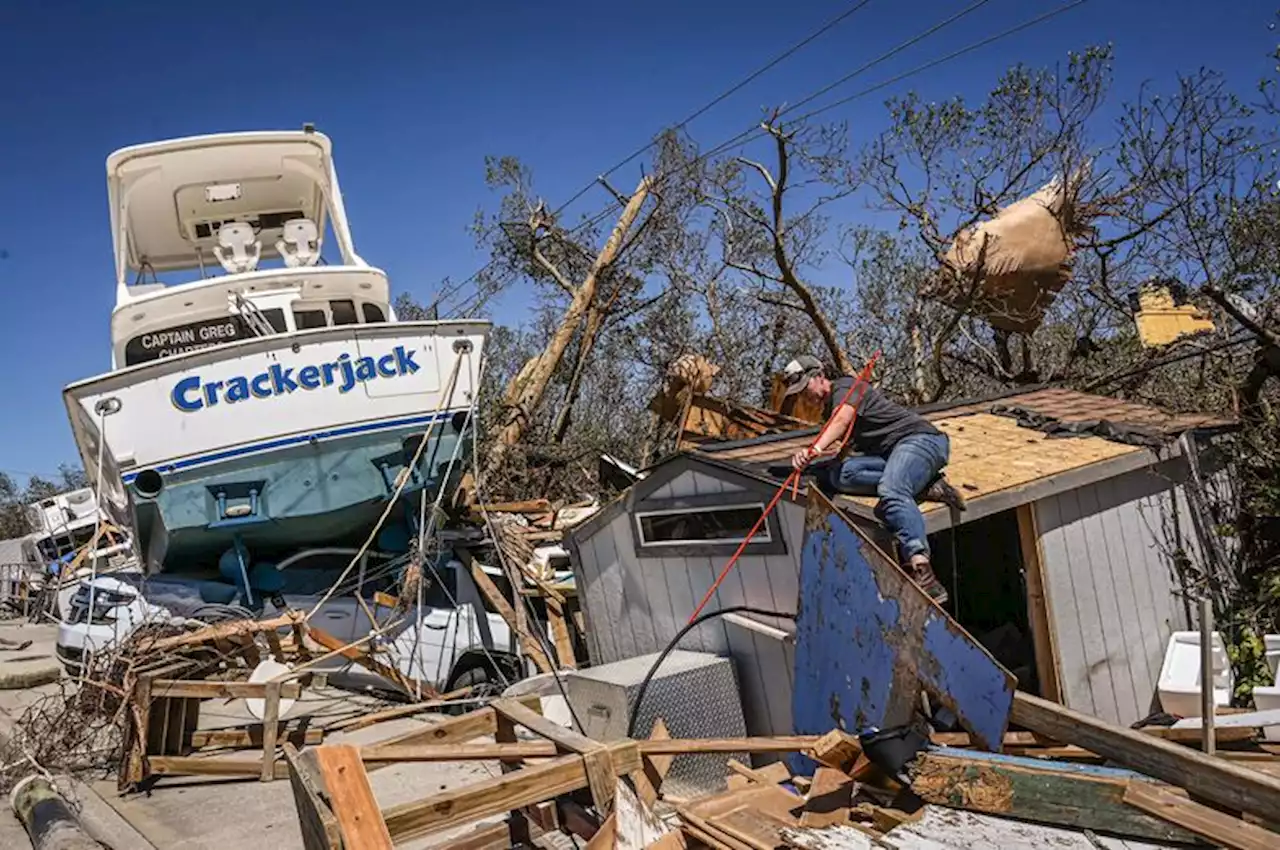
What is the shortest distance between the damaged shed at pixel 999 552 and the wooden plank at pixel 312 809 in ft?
10.5

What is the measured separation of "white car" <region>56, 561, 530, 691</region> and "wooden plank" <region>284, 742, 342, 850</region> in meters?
5.97

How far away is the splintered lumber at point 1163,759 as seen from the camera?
10.1 feet

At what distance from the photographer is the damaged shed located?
6.27 metres

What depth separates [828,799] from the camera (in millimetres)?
3744

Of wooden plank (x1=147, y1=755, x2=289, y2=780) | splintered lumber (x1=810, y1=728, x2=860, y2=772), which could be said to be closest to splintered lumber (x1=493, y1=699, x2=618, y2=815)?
splintered lumber (x1=810, y1=728, x2=860, y2=772)

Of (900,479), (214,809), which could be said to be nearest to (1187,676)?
(900,479)

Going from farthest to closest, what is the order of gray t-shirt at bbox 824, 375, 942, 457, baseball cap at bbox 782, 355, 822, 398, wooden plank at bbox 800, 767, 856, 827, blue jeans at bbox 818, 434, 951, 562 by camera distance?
1. baseball cap at bbox 782, 355, 822, 398
2. gray t-shirt at bbox 824, 375, 942, 457
3. blue jeans at bbox 818, 434, 951, 562
4. wooden plank at bbox 800, 767, 856, 827

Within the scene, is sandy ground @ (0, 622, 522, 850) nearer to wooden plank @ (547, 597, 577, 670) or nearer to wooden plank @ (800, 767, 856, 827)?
wooden plank @ (547, 597, 577, 670)

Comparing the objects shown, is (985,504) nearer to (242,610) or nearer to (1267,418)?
(1267,418)

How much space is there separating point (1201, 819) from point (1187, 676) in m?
3.96

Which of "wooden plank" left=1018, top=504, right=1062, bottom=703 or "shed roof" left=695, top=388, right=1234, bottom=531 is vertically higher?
"shed roof" left=695, top=388, right=1234, bottom=531

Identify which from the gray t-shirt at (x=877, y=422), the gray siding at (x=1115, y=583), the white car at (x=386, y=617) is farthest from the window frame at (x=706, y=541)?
the white car at (x=386, y=617)

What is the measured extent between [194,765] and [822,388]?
5.95 metres

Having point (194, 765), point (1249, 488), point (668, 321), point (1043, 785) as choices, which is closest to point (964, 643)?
point (1043, 785)
